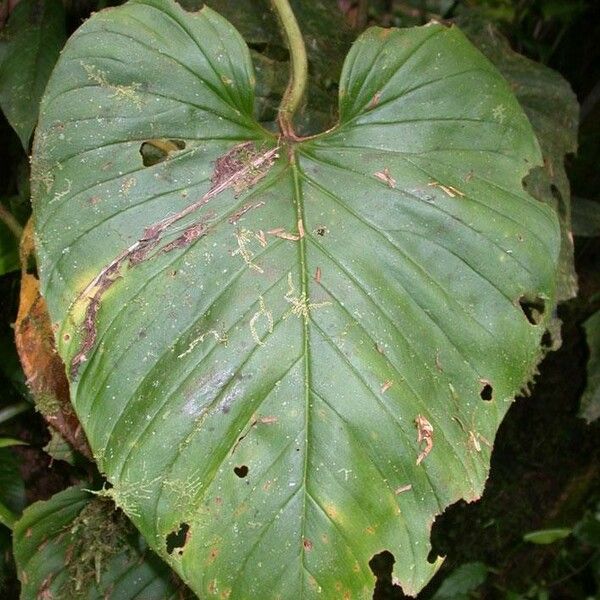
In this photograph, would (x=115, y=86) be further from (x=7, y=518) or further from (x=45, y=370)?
(x=7, y=518)

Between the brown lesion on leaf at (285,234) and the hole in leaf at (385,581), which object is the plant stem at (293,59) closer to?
the brown lesion on leaf at (285,234)

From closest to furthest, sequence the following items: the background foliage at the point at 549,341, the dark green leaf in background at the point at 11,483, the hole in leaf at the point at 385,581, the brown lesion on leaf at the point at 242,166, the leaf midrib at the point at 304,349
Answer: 1. the leaf midrib at the point at 304,349
2. the brown lesion on leaf at the point at 242,166
3. the background foliage at the point at 549,341
4. the dark green leaf in background at the point at 11,483
5. the hole in leaf at the point at 385,581

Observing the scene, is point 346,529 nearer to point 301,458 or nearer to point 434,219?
point 301,458

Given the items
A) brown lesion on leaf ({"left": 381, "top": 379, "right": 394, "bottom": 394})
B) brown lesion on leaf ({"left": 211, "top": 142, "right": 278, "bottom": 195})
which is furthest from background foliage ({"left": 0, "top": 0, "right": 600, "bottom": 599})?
brown lesion on leaf ({"left": 381, "top": 379, "right": 394, "bottom": 394})

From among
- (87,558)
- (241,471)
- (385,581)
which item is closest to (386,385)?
(241,471)

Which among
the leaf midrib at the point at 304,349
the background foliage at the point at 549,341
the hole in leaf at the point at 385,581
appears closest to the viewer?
the leaf midrib at the point at 304,349

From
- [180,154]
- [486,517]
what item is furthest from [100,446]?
[486,517]

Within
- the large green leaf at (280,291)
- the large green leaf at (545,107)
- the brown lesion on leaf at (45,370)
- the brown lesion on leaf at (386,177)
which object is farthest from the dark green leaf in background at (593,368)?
the brown lesion on leaf at (45,370)
